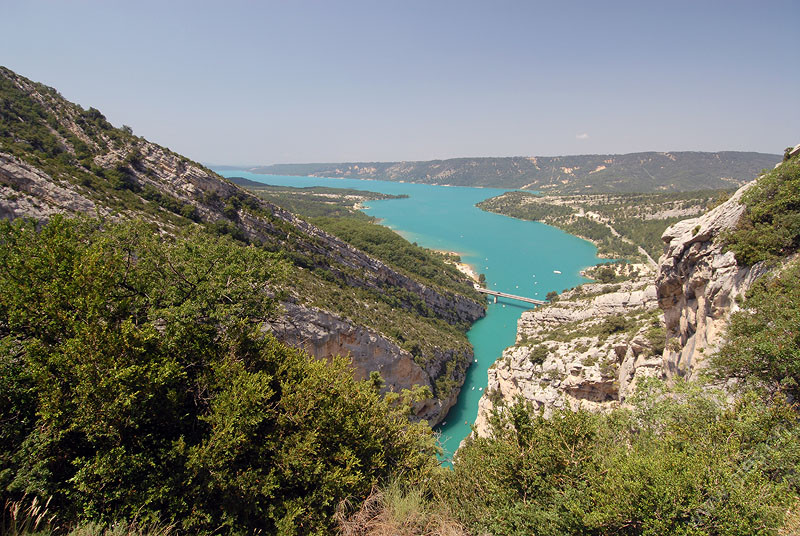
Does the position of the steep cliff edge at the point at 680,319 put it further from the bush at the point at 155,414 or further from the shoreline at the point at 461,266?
the shoreline at the point at 461,266

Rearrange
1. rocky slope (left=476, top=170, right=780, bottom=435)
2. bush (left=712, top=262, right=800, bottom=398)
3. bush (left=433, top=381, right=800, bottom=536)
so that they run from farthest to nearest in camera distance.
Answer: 1. rocky slope (left=476, top=170, right=780, bottom=435)
2. bush (left=712, top=262, right=800, bottom=398)
3. bush (left=433, top=381, right=800, bottom=536)

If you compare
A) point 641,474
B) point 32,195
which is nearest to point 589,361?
point 641,474

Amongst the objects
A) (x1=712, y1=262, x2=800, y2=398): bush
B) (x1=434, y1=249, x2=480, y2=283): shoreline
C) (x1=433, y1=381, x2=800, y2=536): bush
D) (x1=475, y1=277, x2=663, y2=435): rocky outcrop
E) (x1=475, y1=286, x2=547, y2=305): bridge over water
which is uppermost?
(x1=712, y1=262, x2=800, y2=398): bush

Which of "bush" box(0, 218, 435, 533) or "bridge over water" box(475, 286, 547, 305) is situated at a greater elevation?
"bush" box(0, 218, 435, 533)

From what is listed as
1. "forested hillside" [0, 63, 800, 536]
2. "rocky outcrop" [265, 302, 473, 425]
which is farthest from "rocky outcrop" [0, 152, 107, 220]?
"rocky outcrop" [265, 302, 473, 425]

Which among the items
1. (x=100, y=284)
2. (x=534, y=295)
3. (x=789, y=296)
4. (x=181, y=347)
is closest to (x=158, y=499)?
(x=181, y=347)

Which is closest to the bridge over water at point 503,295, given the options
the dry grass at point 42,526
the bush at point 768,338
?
the bush at point 768,338

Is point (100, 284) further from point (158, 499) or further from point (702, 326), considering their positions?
point (702, 326)

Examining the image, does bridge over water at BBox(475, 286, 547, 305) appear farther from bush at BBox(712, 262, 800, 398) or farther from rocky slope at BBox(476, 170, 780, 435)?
bush at BBox(712, 262, 800, 398)
